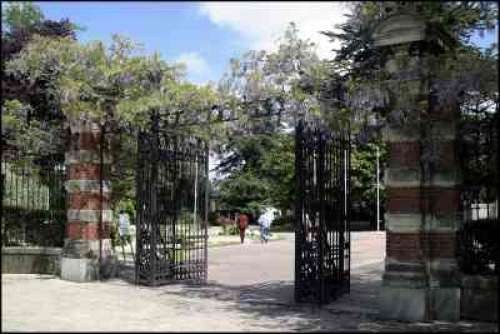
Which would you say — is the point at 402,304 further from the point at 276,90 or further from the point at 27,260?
the point at 27,260

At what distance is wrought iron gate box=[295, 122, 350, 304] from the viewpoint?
12820mm

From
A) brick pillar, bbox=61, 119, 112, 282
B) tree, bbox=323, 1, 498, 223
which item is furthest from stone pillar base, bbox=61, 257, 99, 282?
tree, bbox=323, 1, 498, 223

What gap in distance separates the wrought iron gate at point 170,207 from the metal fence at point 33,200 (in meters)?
2.85

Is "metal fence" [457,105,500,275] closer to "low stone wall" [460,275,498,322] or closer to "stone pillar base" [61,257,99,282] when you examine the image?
"low stone wall" [460,275,498,322]

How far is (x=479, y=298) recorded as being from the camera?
36.0ft

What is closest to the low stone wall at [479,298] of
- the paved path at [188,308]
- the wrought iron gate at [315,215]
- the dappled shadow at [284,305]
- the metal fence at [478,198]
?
the paved path at [188,308]

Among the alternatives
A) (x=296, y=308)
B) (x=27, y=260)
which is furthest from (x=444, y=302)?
(x=27, y=260)

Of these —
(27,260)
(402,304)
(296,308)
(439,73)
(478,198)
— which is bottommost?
(296,308)

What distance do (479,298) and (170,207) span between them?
7389mm

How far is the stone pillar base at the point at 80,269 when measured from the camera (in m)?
15.6

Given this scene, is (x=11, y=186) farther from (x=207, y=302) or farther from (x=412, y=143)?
(x=412, y=143)

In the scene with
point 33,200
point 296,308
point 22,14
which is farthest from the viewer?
point 22,14

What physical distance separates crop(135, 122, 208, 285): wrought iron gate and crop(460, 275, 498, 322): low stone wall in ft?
21.6

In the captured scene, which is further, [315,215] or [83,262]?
[83,262]
